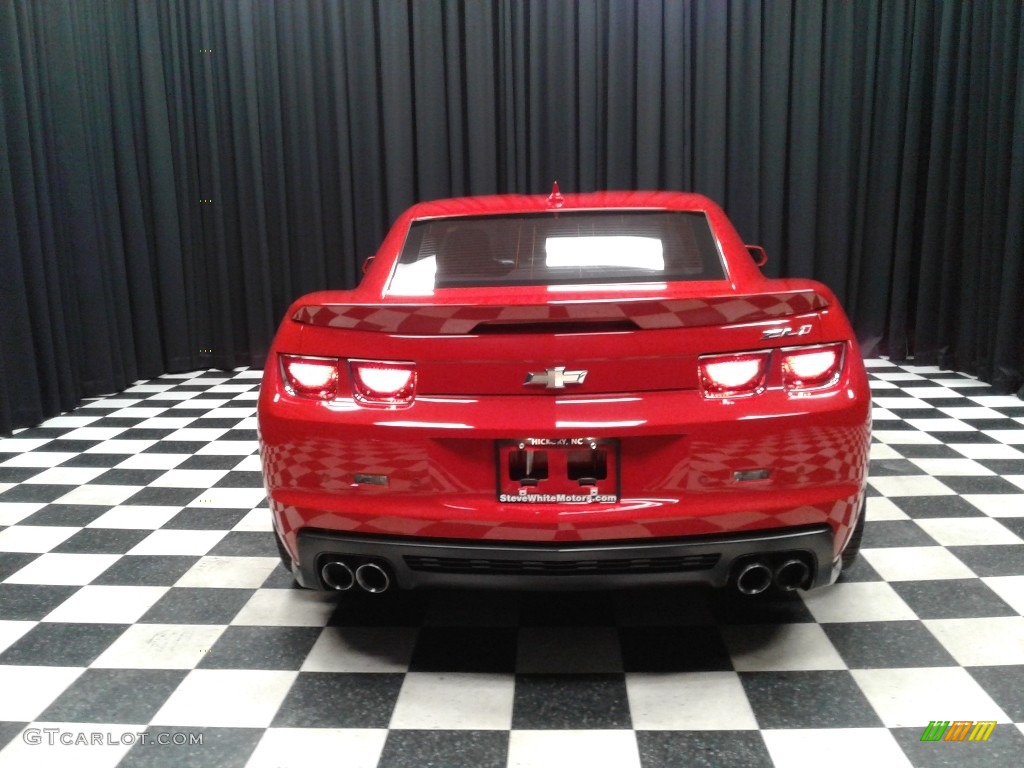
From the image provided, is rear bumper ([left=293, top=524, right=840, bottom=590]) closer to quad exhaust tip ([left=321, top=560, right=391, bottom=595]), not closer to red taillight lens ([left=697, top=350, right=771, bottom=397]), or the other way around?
quad exhaust tip ([left=321, top=560, right=391, bottom=595])

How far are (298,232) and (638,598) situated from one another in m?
5.20

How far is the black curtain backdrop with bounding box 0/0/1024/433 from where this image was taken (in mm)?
6430

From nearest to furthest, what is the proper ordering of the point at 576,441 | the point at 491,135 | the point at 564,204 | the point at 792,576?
the point at 576,441 < the point at 792,576 < the point at 564,204 < the point at 491,135

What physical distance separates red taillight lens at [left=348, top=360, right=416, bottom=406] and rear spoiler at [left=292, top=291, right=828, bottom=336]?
0.08 m

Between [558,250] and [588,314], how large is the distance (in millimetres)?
665

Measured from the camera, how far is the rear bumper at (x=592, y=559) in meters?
1.85

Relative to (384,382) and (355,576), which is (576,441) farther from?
(355,576)

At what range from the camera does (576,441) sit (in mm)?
1832

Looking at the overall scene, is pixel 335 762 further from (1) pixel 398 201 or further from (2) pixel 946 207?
(2) pixel 946 207

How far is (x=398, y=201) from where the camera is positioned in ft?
22.5

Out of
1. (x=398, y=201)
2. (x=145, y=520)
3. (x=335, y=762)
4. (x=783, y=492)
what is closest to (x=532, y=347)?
(x=783, y=492)

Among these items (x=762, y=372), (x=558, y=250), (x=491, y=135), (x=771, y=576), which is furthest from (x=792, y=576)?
(x=491, y=135)

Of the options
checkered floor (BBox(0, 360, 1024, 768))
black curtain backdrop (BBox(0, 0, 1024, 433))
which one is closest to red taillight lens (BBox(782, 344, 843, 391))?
checkered floor (BBox(0, 360, 1024, 768))

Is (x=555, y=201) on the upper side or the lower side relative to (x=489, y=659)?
upper
